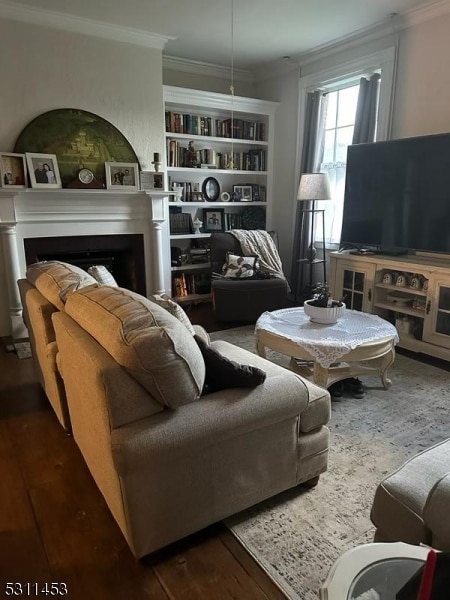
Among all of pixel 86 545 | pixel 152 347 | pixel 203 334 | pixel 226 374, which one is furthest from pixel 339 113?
pixel 86 545

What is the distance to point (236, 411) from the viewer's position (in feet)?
4.82

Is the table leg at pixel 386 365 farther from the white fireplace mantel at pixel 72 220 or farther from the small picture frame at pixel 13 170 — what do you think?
the small picture frame at pixel 13 170

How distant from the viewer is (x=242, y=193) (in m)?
5.34

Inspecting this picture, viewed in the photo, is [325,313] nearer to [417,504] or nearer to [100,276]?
[100,276]

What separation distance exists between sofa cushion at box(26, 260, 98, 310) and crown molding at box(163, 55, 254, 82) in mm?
3310

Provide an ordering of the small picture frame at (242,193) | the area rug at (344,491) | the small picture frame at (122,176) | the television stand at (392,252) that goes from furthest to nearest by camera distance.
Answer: the small picture frame at (242,193) → the small picture frame at (122,176) → the television stand at (392,252) → the area rug at (344,491)

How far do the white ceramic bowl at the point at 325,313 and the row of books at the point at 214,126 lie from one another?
2998 millimetres

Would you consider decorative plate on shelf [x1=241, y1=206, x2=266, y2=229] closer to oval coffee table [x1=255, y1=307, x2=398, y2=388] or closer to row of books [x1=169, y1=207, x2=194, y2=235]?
row of books [x1=169, y1=207, x2=194, y2=235]

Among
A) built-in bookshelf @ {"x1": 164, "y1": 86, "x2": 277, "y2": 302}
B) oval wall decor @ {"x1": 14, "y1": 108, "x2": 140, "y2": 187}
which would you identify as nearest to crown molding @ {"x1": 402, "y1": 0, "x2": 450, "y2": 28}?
built-in bookshelf @ {"x1": 164, "y1": 86, "x2": 277, "y2": 302}

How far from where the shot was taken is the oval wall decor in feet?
12.2

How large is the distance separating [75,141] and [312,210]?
2.53 m

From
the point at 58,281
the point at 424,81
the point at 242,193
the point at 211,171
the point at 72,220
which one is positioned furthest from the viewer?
the point at 242,193

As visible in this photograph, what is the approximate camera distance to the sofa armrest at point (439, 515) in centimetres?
111

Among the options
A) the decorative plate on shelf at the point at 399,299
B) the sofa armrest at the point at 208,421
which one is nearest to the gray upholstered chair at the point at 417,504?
the sofa armrest at the point at 208,421
